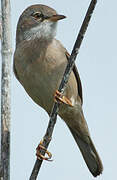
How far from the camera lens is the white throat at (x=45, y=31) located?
4.51 metres

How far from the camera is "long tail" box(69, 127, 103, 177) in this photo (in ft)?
17.4

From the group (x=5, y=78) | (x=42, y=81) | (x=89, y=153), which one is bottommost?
(x=89, y=153)

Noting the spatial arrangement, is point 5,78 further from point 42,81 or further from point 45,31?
point 45,31

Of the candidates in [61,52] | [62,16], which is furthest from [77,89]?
[62,16]

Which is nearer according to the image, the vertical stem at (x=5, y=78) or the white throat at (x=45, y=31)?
the vertical stem at (x=5, y=78)

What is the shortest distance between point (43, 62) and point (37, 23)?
2.00 ft

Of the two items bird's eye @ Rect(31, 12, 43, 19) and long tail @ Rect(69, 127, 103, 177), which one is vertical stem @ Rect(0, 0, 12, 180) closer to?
bird's eye @ Rect(31, 12, 43, 19)

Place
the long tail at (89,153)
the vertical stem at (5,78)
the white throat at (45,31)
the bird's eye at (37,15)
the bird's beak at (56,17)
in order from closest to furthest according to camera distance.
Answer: the vertical stem at (5,78) → the bird's beak at (56,17) → the white throat at (45,31) → the bird's eye at (37,15) → the long tail at (89,153)

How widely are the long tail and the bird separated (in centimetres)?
11

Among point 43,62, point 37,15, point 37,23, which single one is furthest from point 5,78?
point 37,15

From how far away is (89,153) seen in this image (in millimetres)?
5418

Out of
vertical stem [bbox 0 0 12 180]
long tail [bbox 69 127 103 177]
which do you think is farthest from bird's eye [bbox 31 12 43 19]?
long tail [bbox 69 127 103 177]

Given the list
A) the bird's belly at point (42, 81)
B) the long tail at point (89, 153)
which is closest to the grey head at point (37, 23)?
the bird's belly at point (42, 81)

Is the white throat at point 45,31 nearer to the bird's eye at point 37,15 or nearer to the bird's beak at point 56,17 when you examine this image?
the bird's beak at point 56,17
